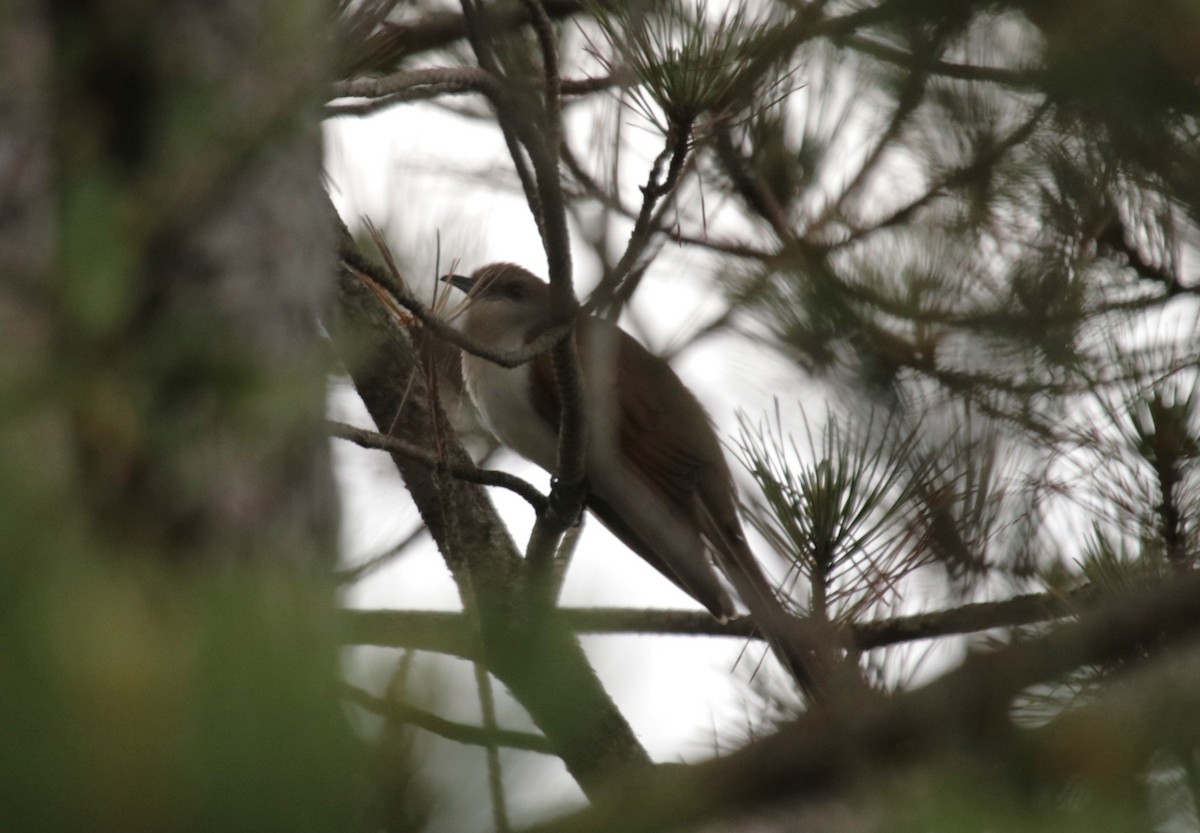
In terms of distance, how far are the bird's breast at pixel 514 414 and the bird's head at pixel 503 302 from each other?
1.26 ft

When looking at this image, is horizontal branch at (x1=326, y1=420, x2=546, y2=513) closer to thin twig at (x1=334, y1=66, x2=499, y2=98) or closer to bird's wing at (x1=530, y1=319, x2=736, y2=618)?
bird's wing at (x1=530, y1=319, x2=736, y2=618)

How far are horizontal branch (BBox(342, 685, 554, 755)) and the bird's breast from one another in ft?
11.0

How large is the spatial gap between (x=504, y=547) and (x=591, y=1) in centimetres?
175

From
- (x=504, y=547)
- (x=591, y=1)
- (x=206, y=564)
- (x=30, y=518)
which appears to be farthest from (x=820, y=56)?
(x=30, y=518)

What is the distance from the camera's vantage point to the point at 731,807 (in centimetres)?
85

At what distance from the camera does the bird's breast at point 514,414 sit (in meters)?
4.29

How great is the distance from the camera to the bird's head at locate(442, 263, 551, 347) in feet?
15.8

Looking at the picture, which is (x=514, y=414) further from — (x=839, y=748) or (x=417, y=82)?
(x=839, y=748)

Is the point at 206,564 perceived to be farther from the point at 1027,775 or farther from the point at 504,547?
the point at 504,547

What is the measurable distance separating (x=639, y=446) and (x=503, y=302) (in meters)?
0.97

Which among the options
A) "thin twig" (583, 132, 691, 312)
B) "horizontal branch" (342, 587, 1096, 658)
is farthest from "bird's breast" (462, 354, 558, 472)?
"thin twig" (583, 132, 691, 312)

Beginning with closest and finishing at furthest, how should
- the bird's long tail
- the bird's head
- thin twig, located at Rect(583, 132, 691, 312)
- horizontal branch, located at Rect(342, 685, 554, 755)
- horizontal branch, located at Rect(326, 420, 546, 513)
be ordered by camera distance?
horizontal branch, located at Rect(342, 685, 554, 755)
thin twig, located at Rect(583, 132, 691, 312)
the bird's long tail
horizontal branch, located at Rect(326, 420, 546, 513)
the bird's head

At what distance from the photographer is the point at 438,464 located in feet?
9.78

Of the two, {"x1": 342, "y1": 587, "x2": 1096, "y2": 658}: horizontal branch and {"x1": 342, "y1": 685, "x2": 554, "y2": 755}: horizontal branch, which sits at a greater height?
{"x1": 342, "y1": 587, "x2": 1096, "y2": 658}: horizontal branch
